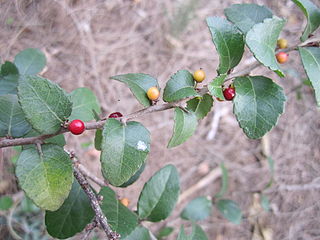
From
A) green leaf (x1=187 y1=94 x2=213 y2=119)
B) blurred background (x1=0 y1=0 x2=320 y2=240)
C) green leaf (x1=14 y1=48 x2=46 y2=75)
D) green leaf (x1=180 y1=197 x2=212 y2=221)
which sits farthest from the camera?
blurred background (x1=0 y1=0 x2=320 y2=240)

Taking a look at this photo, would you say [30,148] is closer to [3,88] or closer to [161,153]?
[3,88]

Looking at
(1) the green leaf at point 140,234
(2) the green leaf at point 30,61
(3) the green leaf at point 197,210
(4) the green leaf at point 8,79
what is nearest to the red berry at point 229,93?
(1) the green leaf at point 140,234

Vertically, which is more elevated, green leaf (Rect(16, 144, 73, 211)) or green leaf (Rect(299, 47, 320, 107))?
green leaf (Rect(299, 47, 320, 107))

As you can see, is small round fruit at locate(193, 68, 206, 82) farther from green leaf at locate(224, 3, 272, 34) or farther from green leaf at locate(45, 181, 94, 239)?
green leaf at locate(45, 181, 94, 239)

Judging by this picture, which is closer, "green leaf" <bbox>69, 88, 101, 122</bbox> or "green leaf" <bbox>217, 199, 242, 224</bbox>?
"green leaf" <bbox>69, 88, 101, 122</bbox>

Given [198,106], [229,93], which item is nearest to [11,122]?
[198,106]

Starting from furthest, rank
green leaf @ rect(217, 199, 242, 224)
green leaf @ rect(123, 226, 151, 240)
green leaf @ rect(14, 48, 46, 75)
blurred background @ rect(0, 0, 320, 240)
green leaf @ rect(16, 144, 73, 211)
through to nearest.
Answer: blurred background @ rect(0, 0, 320, 240) → green leaf @ rect(217, 199, 242, 224) → green leaf @ rect(14, 48, 46, 75) → green leaf @ rect(123, 226, 151, 240) → green leaf @ rect(16, 144, 73, 211)

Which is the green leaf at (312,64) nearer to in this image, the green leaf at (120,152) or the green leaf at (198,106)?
the green leaf at (198,106)

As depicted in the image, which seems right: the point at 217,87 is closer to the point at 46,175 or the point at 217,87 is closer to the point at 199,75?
the point at 199,75

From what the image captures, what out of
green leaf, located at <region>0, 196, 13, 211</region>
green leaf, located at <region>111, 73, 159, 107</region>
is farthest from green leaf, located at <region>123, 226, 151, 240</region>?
green leaf, located at <region>0, 196, 13, 211</region>
